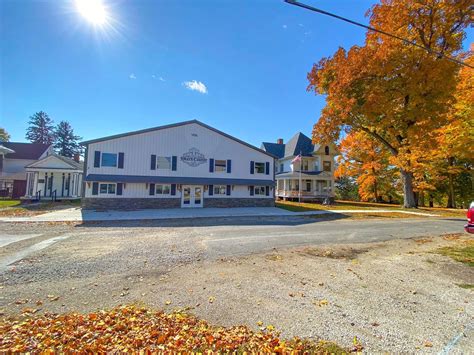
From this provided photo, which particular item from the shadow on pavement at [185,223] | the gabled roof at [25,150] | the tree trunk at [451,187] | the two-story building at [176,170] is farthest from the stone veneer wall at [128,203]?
the tree trunk at [451,187]

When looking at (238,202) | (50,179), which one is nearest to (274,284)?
(238,202)

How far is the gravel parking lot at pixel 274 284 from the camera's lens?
336cm

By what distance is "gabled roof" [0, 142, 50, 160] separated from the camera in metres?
33.0

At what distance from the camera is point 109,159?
19594 mm

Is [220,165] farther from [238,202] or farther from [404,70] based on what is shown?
[404,70]

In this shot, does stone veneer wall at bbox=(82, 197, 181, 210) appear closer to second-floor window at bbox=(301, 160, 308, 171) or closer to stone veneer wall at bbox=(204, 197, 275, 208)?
stone veneer wall at bbox=(204, 197, 275, 208)

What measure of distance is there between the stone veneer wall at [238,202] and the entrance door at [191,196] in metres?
0.79

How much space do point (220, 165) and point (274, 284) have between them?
1868 centimetres

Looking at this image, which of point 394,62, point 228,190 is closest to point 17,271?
point 228,190

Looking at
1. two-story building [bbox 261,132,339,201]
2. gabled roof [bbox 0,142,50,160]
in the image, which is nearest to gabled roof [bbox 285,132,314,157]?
two-story building [bbox 261,132,339,201]

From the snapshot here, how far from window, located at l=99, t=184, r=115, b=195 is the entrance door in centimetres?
604

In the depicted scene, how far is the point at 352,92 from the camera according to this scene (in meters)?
16.7

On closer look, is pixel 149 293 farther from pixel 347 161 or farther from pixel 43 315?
pixel 347 161

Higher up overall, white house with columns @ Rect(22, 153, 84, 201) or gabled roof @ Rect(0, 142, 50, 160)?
gabled roof @ Rect(0, 142, 50, 160)
